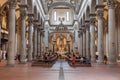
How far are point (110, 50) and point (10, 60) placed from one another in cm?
932

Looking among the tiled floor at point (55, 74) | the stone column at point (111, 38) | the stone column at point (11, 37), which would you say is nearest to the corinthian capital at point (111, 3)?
the stone column at point (111, 38)

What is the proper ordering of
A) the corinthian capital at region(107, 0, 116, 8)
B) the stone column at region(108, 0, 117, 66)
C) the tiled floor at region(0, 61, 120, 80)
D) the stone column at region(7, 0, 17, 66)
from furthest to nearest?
the stone column at region(7, 0, 17, 66)
the corinthian capital at region(107, 0, 116, 8)
the stone column at region(108, 0, 117, 66)
the tiled floor at region(0, 61, 120, 80)

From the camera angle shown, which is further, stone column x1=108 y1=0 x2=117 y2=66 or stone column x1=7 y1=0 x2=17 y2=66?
stone column x1=7 y1=0 x2=17 y2=66

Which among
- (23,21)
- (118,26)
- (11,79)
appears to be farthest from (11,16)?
(118,26)

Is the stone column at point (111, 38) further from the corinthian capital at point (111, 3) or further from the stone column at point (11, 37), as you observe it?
the stone column at point (11, 37)

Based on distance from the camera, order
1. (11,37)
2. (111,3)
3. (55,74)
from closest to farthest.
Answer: (55,74) → (111,3) → (11,37)

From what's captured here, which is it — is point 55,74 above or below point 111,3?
below

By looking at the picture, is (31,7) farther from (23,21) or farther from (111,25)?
(111,25)

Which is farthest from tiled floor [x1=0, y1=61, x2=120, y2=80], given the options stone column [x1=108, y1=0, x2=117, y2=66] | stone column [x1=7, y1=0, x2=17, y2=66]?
stone column [x1=7, y1=0, x2=17, y2=66]

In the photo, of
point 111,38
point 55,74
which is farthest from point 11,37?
Answer: point 55,74

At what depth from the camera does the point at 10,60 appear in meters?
28.1

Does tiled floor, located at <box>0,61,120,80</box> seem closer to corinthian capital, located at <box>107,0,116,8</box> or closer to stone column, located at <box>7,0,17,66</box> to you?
stone column, located at <box>7,0,17,66</box>

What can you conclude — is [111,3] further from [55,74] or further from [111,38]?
[55,74]

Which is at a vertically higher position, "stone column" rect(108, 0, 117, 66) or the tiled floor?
"stone column" rect(108, 0, 117, 66)
